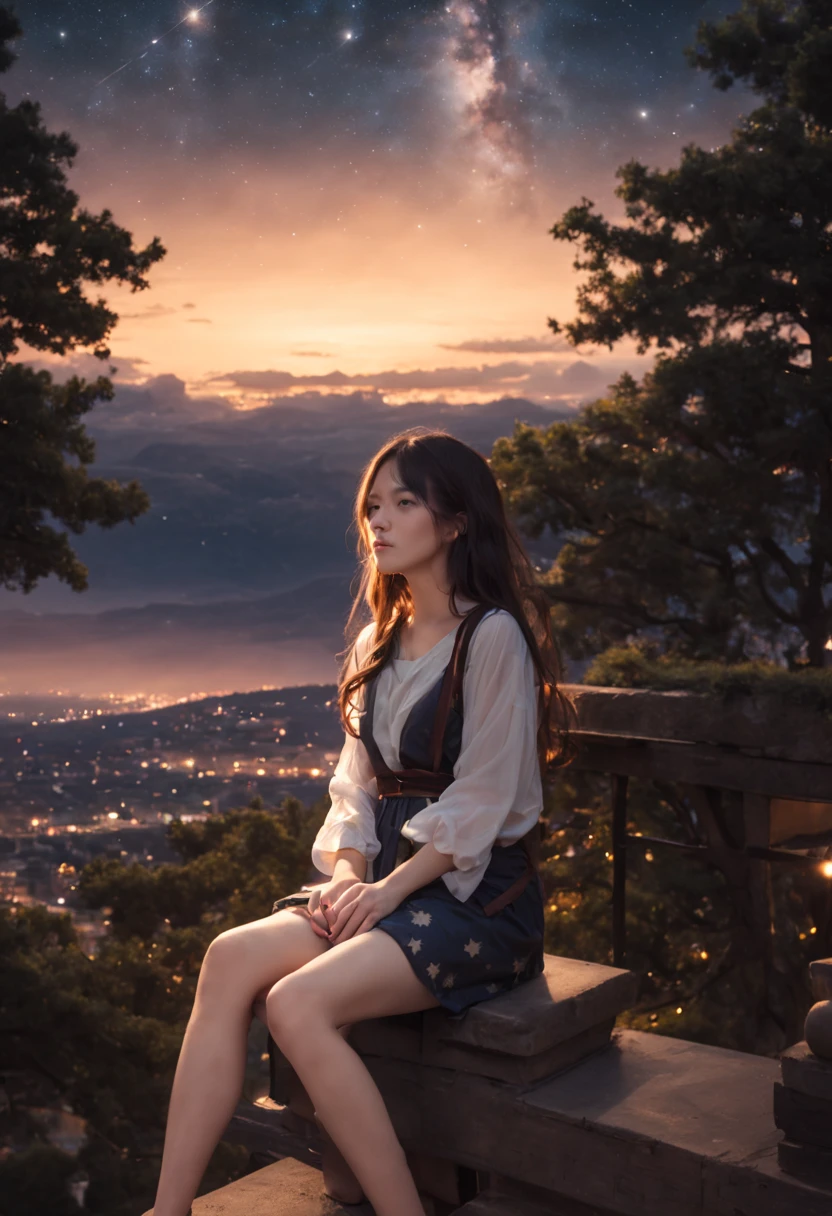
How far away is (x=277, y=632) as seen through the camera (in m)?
30.3

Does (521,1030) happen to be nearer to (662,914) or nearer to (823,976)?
(823,976)

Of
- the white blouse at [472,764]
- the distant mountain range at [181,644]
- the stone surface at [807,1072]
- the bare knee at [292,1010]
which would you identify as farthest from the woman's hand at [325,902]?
the distant mountain range at [181,644]

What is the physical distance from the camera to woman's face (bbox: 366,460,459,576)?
→ 241cm

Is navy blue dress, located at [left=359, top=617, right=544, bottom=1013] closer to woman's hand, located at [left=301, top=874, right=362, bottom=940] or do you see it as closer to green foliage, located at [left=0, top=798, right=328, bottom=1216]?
woman's hand, located at [left=301, top=874, right=362, bottom=940]

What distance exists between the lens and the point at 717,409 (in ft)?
24.7

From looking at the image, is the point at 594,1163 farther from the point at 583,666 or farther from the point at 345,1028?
the point at 583,666

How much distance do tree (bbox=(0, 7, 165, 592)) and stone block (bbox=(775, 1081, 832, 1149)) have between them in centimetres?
653

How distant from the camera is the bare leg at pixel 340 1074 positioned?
Answer: 6.26 ft

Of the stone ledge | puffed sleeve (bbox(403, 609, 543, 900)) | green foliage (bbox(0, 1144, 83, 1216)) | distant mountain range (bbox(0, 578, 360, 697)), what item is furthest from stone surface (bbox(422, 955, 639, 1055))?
distant mountain range (bbox(0, 578, 360, 697))

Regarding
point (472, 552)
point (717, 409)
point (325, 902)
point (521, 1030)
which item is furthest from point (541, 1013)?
point (717, 409)

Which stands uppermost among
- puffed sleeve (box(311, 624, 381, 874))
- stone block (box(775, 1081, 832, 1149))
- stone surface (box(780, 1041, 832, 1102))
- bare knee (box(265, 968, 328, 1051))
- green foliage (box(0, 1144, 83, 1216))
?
puffed sleeve (box(311, 624, 381, 874))

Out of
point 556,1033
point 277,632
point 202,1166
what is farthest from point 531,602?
point 277,632

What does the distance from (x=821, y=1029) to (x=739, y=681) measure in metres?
1.29

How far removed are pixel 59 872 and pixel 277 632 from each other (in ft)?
58.6
